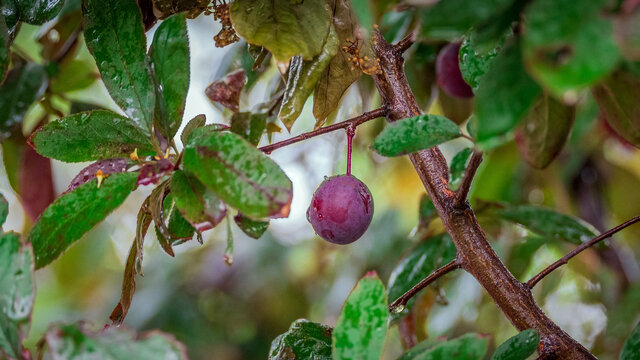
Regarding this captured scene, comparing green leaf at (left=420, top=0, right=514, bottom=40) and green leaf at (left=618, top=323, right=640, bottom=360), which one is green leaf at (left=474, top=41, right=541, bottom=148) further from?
green leaf at (left=618, top=323, right=640, bottom=360)

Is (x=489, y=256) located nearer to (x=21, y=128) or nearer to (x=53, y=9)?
(x=53, y=9)

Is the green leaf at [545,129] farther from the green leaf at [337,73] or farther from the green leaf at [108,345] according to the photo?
the green leaf at [108,345]

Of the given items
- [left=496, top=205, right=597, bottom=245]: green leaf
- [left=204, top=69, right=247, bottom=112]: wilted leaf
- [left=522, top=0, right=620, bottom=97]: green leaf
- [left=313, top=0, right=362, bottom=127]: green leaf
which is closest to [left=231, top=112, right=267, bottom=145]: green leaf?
[left=204, top=69, right=247, bottom=112]: wilted leaf

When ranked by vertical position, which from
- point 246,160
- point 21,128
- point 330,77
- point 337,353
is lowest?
point 337,353

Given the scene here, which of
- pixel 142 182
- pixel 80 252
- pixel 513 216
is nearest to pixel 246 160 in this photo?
pixel 142 182

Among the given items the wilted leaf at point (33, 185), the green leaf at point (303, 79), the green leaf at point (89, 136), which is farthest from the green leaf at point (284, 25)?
the wilted leaf at point (33, 185)

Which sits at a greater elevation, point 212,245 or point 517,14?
point 212,245
